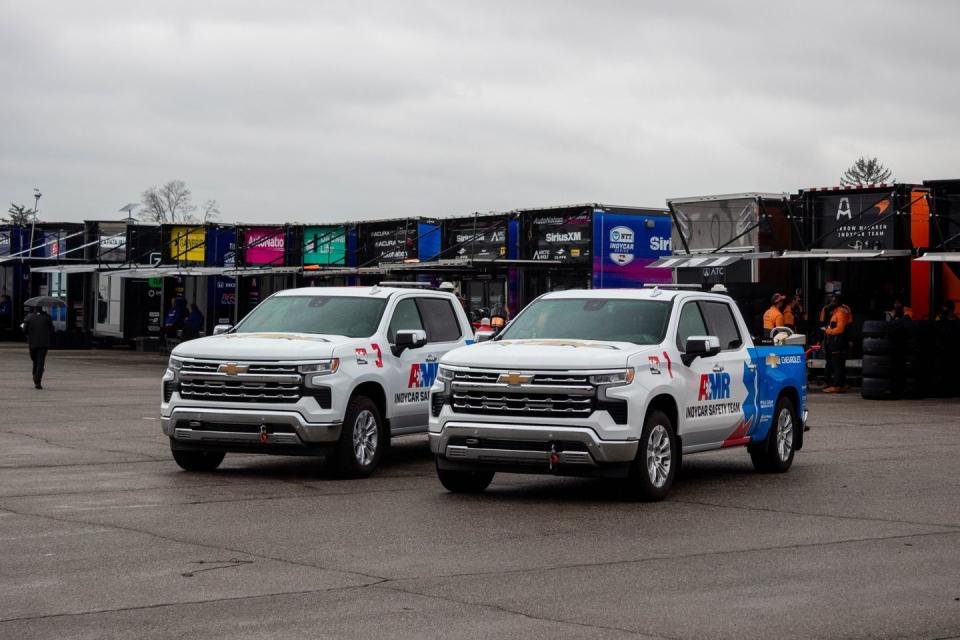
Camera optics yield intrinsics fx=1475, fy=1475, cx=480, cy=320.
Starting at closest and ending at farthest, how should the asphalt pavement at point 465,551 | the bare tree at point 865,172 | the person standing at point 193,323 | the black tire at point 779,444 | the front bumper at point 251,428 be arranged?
the asphalt pavement at point 465,551 → the front bumper at point 251,428 → the black tire at point 779,444 → the person standing at point 193,323 → the bare tree at point 865,172

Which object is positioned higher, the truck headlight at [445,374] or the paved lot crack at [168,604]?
the truck headlight at [445,374]

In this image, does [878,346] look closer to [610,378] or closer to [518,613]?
[610,378]

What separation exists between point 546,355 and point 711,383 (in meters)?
2.02

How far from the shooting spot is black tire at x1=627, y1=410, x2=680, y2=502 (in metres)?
12.3

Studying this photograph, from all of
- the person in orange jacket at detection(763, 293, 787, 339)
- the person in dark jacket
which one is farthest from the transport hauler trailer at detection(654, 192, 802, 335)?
the person in dark jacket

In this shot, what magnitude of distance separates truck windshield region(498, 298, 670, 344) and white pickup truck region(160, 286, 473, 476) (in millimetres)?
1583

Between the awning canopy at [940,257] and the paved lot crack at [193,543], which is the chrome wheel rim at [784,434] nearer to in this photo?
the paved lot crack at [193,543]

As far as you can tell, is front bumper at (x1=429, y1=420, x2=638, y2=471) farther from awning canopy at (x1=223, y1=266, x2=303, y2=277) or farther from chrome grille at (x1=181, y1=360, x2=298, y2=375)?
awning canopy at (x1=223, y1=266, x2=303, y2=277)

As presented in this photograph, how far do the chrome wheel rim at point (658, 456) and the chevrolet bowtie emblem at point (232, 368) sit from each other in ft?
13.0

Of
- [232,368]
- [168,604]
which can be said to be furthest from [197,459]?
[168,604]

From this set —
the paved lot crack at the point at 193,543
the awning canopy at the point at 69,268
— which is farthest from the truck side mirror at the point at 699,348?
the awning canopy at the point at 69,268

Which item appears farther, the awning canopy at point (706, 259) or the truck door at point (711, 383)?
the awning canopy at point (706, 259)

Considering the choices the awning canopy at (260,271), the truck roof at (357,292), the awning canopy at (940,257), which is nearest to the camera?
the truck roof at (357,292)

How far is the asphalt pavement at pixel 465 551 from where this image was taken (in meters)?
7.64
